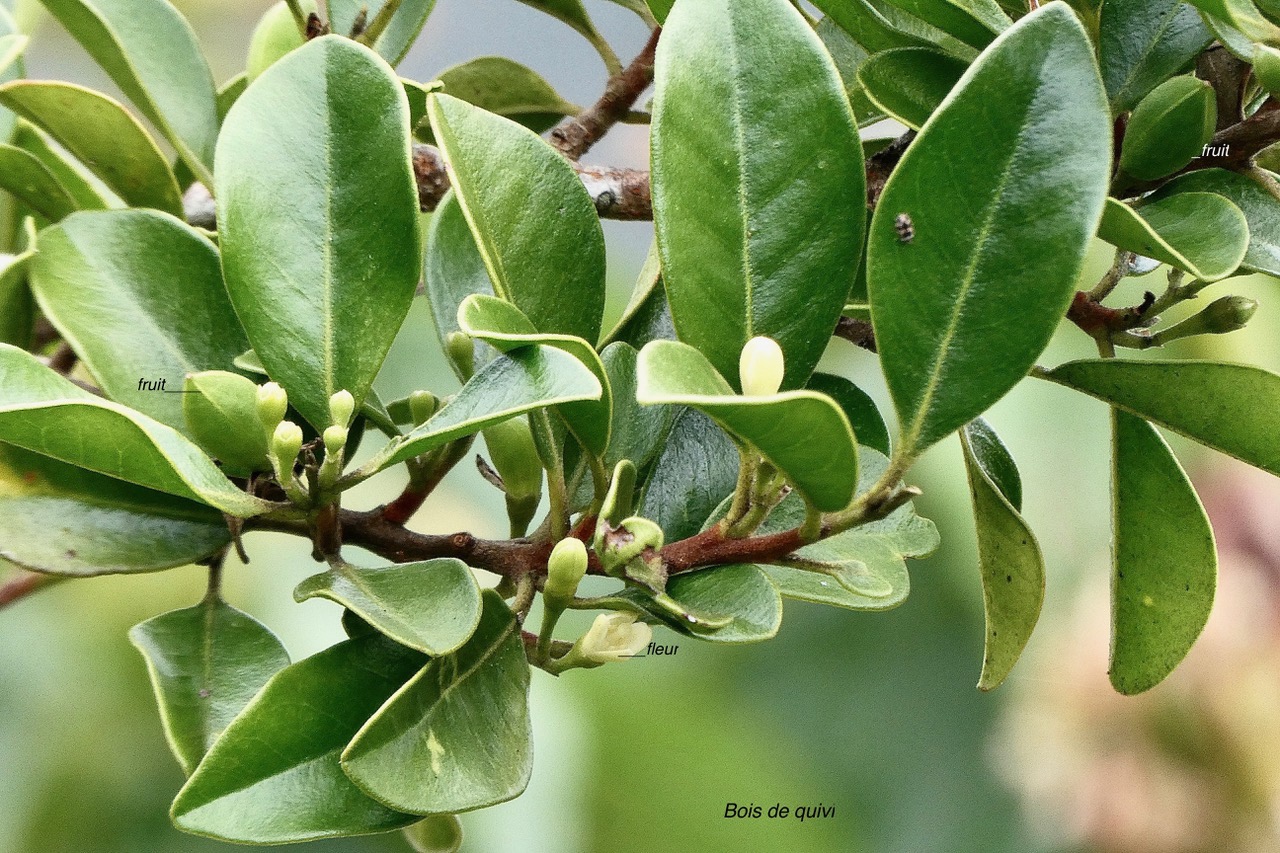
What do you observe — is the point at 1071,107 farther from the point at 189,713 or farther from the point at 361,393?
the point at 189,713

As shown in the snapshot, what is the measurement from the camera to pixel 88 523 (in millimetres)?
493

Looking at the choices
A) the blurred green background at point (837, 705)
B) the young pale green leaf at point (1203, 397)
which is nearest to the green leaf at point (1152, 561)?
the young pale green leaf at point (1203, 397)

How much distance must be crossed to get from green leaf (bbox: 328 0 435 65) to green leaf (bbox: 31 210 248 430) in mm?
170

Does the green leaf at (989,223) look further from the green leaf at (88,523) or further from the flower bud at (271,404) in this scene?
the green leaf at (88,523)

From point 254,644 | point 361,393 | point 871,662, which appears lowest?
point 871,662

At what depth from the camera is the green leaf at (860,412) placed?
0.53m

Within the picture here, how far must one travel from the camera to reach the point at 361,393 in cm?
46

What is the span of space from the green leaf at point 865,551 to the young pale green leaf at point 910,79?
14 cm

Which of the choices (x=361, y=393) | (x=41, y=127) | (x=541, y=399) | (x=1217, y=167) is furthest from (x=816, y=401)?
(x=41, y=127)

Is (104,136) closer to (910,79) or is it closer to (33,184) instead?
(33,184)

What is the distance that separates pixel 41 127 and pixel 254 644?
0.33 metres

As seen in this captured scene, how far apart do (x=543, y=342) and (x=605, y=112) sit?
1.32 feet

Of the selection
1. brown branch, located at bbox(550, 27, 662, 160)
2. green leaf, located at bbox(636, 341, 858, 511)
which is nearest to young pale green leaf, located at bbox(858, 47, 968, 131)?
green leaf, located at bbox(636, 341, 858, 511)

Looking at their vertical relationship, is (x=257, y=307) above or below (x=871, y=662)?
above
